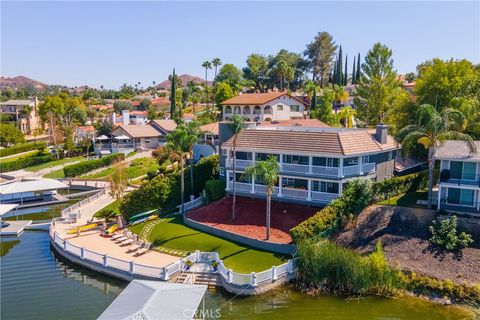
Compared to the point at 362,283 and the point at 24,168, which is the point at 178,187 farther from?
the point at 24,168

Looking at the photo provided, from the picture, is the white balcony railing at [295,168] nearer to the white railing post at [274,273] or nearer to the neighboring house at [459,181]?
the neighboring house at [459,181]

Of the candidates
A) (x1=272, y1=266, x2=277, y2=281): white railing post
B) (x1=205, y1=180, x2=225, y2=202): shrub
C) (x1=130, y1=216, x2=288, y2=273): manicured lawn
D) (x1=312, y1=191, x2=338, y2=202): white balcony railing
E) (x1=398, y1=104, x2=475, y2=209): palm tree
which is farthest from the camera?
(x1=205, y1=180, x2=225, y2=202): shrub

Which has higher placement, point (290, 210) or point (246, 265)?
point (290, 210)

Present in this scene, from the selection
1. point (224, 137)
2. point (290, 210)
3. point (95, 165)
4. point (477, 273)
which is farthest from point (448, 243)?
point (95, 165)

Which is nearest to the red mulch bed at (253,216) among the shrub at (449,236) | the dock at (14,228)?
the shrub at (449,236)

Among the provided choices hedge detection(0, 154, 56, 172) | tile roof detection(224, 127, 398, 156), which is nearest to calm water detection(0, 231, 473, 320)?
tile roof detection(224, 127, 398, 156)

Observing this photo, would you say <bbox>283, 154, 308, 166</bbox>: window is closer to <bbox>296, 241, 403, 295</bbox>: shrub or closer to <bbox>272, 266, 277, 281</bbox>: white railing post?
<bbox>296, 241, 403, 295</bbox>: shrub

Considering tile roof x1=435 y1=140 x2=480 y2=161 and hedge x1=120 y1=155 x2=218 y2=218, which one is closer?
tile roof x1=435 y1=140 x2=480 y2=161
